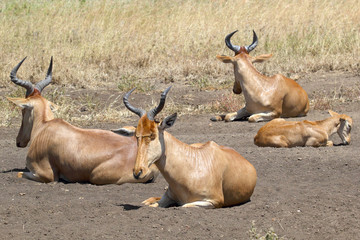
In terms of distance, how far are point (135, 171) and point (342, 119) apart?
5406mm

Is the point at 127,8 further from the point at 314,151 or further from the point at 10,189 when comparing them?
the point at 10,189

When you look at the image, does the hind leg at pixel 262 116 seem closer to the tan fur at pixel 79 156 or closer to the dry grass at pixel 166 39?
the dry grass at pixel 166 39

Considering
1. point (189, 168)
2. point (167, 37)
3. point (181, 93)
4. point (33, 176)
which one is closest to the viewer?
point (189, 168)

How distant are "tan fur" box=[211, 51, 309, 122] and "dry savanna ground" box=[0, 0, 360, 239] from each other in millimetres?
455

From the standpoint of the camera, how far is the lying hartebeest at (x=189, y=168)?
661cm

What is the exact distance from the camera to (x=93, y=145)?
8.59 m

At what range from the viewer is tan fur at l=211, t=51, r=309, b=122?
13.4 m

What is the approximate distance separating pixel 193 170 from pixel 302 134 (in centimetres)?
415

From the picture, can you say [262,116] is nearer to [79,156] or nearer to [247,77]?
[247,77]

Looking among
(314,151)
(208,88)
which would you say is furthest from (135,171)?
(208,88)

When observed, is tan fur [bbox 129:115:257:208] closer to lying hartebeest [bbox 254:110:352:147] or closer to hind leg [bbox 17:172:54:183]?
hind leg [bbox 17:172:54:183]

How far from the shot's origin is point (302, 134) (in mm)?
10773


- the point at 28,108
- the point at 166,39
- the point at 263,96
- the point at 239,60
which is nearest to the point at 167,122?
the point at 28,108

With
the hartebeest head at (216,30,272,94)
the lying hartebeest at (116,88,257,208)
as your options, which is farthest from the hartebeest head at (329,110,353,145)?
the lying hartebeest at (116,88,257,208)
